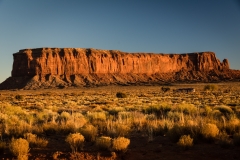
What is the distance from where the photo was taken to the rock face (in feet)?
428

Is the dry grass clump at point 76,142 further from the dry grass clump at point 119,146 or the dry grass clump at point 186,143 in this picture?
the dry grass clump at point 186,143

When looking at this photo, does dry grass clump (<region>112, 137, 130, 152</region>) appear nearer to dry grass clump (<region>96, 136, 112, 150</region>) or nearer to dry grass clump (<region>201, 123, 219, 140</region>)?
dry grass clump (<region>96, 136, 112, 150</region>)

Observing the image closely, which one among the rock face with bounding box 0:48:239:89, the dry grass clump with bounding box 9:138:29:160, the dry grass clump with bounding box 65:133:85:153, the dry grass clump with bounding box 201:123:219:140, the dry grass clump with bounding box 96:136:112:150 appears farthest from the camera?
the rock face with bounding box 0:48:239:89

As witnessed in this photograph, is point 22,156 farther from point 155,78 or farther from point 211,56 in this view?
point 211,56

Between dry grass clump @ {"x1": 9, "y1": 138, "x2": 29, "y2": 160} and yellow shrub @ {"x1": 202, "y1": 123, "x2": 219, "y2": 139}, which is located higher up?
yellow shrub @ {"x1": 202, "y1": 123, "x2": 219, "y2": 139}

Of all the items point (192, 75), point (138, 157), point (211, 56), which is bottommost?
point (138, 157)

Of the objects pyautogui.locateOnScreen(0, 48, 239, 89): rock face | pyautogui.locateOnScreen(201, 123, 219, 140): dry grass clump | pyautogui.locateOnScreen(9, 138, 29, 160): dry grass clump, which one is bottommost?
pyautogui.locateOnScreen(9, 138, 29, 160): dry grass clump

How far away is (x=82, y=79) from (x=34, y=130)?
397ft

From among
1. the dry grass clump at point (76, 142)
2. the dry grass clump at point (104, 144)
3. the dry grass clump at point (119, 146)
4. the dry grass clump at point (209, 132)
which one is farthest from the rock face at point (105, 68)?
the dry grass clump at point (119, 146)

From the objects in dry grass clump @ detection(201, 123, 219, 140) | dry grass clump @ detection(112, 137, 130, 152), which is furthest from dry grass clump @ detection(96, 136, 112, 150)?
dry grass clump @ detection(201, 123, 219, 140)

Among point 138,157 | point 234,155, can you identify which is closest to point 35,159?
point 138,157

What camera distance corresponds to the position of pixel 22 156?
728 centimetres

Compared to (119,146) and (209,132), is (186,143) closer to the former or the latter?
(209,132)

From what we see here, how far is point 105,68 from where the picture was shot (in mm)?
150750
